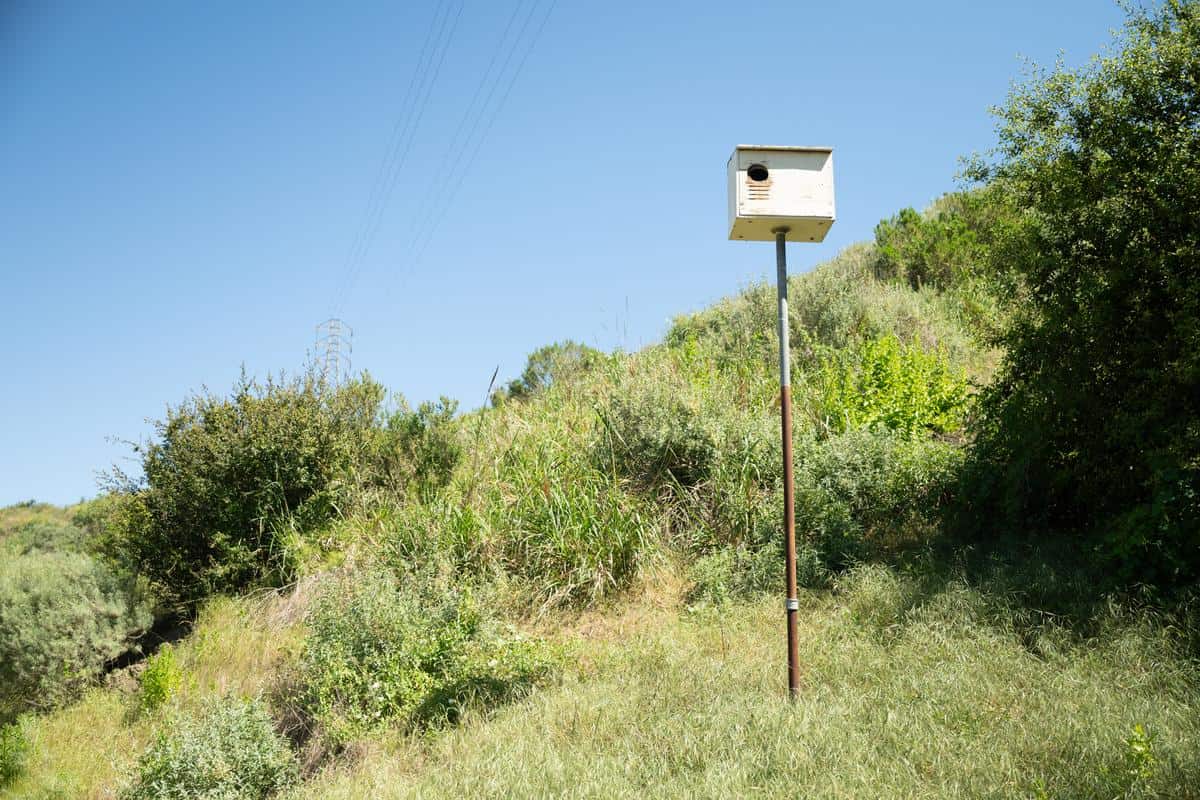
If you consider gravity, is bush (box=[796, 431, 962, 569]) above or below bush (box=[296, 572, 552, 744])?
above

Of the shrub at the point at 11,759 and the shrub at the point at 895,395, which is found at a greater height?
the shrub at the point at 895,395

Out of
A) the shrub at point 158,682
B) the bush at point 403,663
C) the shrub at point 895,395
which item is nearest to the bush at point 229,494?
the shrub at point 158,682

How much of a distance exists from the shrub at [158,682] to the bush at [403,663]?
2.26 meters

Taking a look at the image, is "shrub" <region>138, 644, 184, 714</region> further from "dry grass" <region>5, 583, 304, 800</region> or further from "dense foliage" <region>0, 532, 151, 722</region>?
"dense foliage" <region>0, 532, 151, 722</region>

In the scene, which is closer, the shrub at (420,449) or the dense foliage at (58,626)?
the dense foliage at (58,626)

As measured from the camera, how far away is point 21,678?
9977 mm

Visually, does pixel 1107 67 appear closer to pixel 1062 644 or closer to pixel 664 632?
pixel 1062 644

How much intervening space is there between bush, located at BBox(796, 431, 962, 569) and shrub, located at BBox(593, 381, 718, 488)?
50.8 inches

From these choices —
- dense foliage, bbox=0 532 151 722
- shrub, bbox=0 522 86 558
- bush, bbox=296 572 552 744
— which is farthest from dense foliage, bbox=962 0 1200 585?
shrub, bbox=0 522 86 558

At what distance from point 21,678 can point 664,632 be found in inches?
332

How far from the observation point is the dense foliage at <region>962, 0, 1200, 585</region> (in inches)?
235

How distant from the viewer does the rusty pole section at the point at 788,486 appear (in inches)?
209

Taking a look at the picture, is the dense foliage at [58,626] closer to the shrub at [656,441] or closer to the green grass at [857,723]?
the green grass at [857,723]

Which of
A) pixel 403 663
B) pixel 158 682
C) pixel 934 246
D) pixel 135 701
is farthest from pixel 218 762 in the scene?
pixel 934 246
